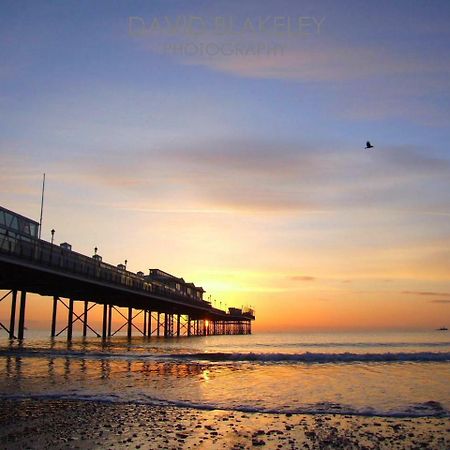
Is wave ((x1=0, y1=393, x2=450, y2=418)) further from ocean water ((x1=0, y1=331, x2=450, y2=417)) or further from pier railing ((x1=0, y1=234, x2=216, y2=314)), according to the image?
pier railing ((x1=0, y1=234, x2=216, y2=314))

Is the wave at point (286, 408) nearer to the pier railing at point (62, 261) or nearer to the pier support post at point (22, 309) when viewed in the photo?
the pier railing at point (62, 261)

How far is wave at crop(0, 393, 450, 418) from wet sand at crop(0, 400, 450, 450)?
1.78 feet

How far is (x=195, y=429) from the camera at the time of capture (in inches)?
397

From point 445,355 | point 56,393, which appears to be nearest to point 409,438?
point 56,393

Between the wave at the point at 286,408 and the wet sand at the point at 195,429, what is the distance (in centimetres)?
54

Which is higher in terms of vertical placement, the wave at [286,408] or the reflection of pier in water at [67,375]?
the reflection of pier in water at [67,375]

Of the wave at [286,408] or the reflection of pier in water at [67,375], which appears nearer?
the wave at [286,408]

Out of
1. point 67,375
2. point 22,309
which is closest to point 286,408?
point 67,375

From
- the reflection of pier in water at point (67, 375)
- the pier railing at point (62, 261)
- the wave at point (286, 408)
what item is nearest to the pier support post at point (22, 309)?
the pier railing at point (62, 261)

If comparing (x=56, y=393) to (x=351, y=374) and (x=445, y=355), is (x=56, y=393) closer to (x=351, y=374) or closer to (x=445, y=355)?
(x=351, y=374)

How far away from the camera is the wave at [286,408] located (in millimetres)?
12554

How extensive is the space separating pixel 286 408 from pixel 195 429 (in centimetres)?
383

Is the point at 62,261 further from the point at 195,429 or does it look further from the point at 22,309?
the point at 195,429

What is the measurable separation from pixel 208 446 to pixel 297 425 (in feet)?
9.46
